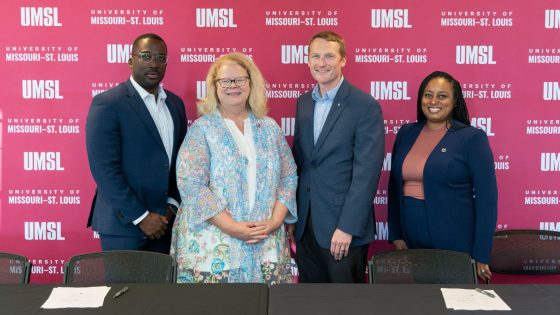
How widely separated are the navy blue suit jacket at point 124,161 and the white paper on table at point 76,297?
80 centimetres

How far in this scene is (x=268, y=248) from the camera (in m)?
2.53

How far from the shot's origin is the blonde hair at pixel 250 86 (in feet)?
8.39

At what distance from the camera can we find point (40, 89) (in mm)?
3297

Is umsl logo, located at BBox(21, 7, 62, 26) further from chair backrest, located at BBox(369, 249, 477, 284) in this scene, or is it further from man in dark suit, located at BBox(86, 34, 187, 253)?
chair backrest, located at BBox(369, 249, 477, 284)

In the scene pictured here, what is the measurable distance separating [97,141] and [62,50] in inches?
39.3

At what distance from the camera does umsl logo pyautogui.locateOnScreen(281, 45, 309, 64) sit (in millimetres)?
3300

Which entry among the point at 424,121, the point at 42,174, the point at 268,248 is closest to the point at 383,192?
the point at 424,121

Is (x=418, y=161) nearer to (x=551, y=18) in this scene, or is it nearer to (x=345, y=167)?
(x=345, y=167)

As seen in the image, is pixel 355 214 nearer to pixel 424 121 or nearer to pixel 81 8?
pixel 424 121

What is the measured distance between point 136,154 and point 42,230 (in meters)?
1.17

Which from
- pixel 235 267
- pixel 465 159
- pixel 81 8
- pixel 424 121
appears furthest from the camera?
pixel 81 8

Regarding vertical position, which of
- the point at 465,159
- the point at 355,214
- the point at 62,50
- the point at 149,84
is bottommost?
the point at 355,214

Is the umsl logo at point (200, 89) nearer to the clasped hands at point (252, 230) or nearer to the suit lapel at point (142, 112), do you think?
the suit lapel at point (142, 112)

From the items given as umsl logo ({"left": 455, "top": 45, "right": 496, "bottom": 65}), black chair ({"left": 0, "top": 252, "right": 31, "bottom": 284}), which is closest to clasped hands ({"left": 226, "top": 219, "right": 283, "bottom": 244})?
black chair ({"left": 0, "top": 252, "right": 31, "bottom": 284})
